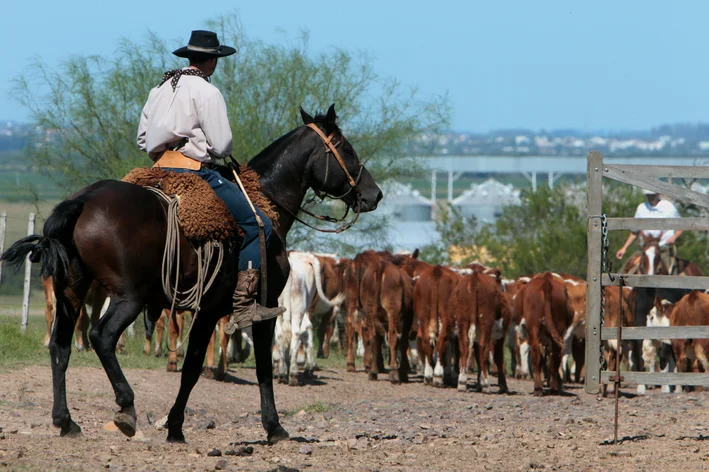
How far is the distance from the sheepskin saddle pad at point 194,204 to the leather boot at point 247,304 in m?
0.36

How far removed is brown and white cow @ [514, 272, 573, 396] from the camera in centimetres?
1800

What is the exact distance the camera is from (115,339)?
8.46 m

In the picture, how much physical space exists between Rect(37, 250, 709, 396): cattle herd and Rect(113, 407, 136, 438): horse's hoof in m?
8.42

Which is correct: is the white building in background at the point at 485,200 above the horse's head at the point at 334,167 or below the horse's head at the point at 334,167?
above

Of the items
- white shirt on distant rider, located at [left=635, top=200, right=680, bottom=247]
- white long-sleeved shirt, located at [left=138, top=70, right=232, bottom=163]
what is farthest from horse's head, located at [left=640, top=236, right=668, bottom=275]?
white long-sleeved shirt, located at [left=138, top=70, right=232, bottom=163]

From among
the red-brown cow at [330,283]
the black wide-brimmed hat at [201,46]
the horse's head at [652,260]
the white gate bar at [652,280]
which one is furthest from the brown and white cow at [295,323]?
the black wide-brimmed hat at [201,46]

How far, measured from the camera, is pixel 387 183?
28.0 metres

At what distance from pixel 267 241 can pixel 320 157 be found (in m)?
1.15

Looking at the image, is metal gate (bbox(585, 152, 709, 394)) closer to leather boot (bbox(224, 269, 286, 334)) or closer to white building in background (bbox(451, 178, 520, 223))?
leather boot (bbox(224, 269, 286, 334))

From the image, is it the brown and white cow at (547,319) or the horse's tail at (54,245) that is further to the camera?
the brown and white cow at (547,319)

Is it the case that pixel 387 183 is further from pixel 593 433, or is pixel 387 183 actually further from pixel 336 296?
pixel 593 433

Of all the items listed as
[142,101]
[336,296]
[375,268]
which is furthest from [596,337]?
[142,101]

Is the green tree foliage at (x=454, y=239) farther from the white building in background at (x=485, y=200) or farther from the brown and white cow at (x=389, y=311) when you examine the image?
the white building in background at (x=485, y=200)

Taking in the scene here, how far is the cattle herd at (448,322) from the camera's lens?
59.2 ft
